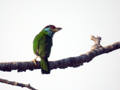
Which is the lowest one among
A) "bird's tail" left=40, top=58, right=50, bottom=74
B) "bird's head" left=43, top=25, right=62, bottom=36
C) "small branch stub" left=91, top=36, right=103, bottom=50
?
"bird's tail" left=40, top=58, right=50, bottom=74

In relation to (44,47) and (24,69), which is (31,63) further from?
(44,47)

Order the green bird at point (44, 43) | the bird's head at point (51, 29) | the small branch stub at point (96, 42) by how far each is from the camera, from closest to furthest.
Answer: the small branch stub at point (96, 42) < the green bird at point (44, 43) < the bird's head at point (51, 29)

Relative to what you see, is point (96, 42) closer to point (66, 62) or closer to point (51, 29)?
point (66, 62)

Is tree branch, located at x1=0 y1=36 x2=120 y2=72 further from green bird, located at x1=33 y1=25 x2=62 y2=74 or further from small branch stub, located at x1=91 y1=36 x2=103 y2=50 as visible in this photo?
green bird, located at x1=33 y1=25 x2=62 y2=74

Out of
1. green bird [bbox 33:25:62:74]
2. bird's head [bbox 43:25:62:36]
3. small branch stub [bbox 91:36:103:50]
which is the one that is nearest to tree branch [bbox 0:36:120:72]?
small branch stub [bbox 91:36:103:50]

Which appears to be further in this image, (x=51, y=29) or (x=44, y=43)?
(x=51, y=29)

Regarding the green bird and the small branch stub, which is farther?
the green bird

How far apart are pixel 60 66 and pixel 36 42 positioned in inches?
54.0

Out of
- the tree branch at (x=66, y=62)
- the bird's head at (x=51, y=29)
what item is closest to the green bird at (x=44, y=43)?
the bird's head at (x=51, y=29)

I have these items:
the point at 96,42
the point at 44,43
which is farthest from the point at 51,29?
the point at 96,42

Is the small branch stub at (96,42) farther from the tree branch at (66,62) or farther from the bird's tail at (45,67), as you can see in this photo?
the bird's tail at (45,67)

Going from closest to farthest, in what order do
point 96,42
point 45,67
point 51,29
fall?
1. point 45,67
2. point 96,42
3. point 51,29

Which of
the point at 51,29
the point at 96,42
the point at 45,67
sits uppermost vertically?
the point at 51,29

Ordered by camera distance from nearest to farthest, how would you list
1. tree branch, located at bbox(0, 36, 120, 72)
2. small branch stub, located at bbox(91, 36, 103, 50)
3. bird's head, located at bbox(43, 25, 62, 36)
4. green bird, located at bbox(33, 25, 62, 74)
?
tree branch, located at bbox(0, 36, 120, 72), small branch stub, located at bbox(91, 36, 103, 50), green bird, located at bbox(33, 25, 62, 74), bird's head, located at bbox(43, 25, 62, 36)
